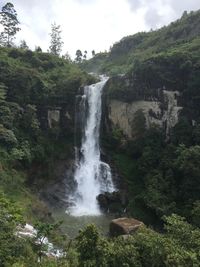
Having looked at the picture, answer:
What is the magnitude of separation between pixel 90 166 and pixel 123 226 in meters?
13.0

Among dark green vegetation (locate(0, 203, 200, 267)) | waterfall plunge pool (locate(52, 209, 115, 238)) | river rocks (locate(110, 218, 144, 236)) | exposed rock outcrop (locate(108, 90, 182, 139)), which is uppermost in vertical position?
exposed rock outcrop (locate(108, 90, 182, 139))

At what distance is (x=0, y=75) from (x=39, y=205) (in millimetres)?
16085

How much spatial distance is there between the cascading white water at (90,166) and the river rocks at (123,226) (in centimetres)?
574

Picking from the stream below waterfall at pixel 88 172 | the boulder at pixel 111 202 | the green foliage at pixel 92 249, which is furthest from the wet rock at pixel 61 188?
the green foliage at pixel 92 249

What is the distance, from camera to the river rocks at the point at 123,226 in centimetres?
2933

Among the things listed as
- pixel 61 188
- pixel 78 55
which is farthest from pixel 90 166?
pixel 78 55

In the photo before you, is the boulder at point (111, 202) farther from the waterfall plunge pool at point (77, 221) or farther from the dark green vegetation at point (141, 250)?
the dark green vegetation at point (141, 250)

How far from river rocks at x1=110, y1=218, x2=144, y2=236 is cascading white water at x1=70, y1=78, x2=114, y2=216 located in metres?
5.74

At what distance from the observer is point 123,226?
29.8 metres

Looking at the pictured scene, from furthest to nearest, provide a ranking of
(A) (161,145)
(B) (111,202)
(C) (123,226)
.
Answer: (A) (161,145) < (B) (111,202) < (C) (123,226)

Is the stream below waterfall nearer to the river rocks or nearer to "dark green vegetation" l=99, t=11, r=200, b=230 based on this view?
the river rocks

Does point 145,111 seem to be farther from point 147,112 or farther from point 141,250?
point 141,250

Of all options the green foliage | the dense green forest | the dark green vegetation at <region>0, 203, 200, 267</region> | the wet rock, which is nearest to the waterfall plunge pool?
the dense green forest

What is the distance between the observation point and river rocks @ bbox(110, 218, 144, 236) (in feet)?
96.2
